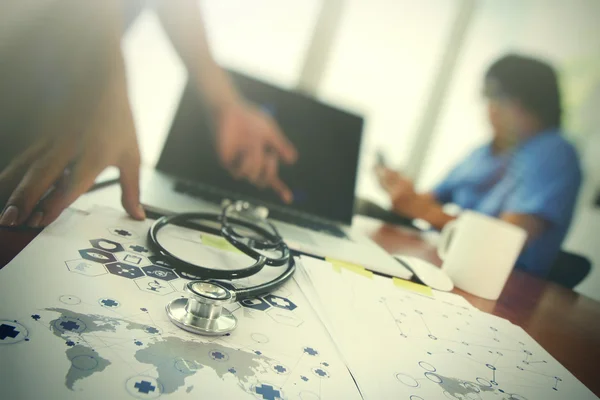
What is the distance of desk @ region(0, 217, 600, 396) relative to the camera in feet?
1.37

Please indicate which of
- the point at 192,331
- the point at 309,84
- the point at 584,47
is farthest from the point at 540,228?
the point at 192,331

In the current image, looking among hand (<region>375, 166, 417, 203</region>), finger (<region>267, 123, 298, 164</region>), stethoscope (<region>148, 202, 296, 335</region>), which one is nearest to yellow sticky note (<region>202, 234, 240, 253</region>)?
stethoscope (<region>148, 202, 296, 335</region>)

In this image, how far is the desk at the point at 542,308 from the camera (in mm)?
417

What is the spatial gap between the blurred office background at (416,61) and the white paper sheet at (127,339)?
1.03m

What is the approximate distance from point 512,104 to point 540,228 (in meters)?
0.50

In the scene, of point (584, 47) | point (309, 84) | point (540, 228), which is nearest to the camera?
point (540, 228)

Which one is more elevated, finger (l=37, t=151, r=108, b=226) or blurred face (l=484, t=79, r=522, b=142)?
blurred face (l=484, t=79, r=522, b=142)

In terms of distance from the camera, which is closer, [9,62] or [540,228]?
[9,62]

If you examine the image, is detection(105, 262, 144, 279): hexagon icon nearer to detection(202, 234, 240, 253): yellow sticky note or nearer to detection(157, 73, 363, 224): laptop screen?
detection(202, 234, 240, 253): yellow sticky note

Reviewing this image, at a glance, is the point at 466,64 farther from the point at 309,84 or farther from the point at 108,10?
the point at 108,10

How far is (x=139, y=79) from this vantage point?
1.29 meters

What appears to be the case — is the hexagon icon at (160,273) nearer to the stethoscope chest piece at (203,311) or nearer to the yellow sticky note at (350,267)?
the stethoscope chest piece at (203,311)

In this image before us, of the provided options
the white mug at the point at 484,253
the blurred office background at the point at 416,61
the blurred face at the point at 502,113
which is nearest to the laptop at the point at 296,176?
the white mug at the point at 484,253

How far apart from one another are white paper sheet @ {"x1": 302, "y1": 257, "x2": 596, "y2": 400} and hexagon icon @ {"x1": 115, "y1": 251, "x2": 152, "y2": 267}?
18cm
